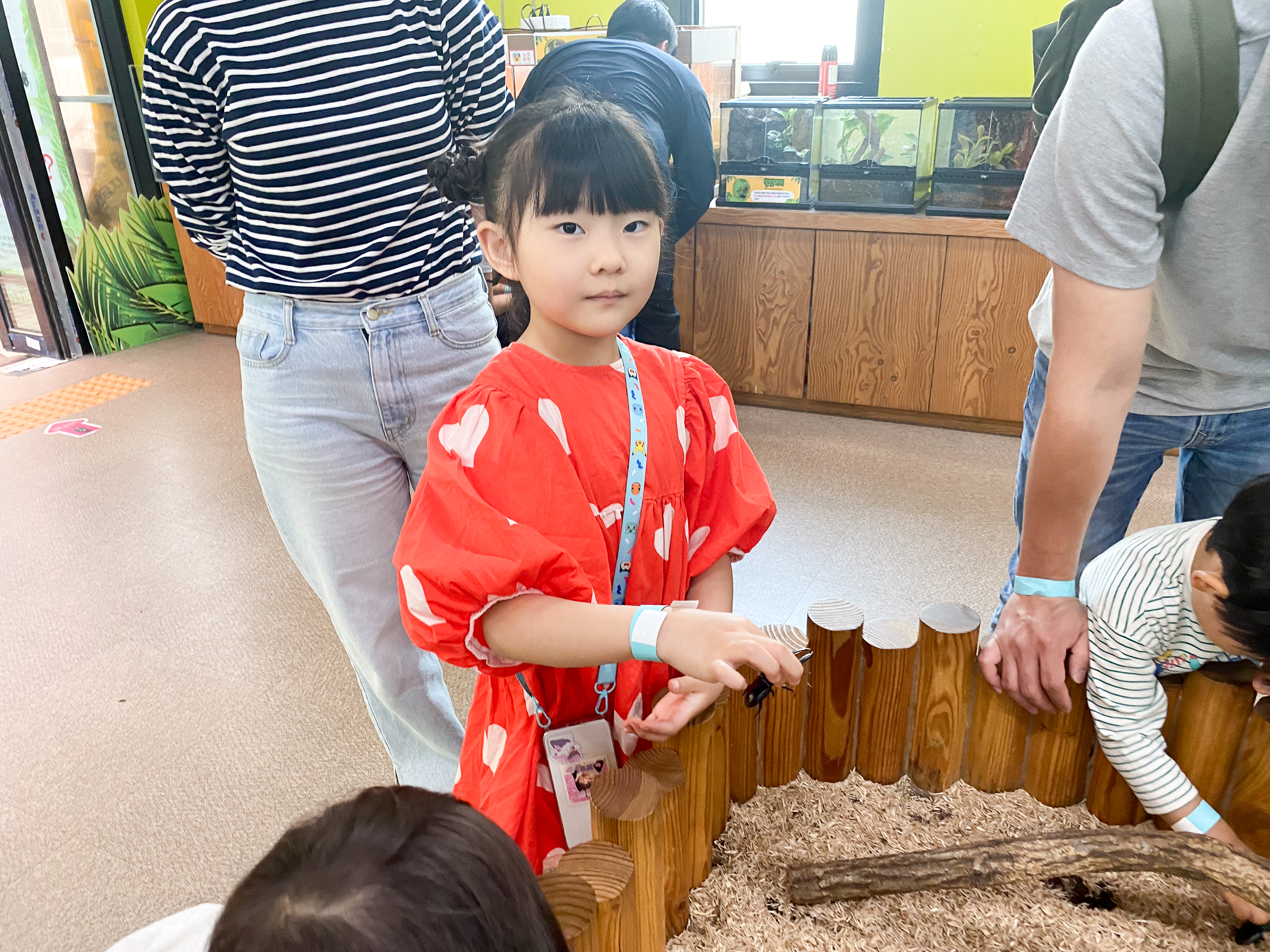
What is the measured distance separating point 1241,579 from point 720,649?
20.1 inches

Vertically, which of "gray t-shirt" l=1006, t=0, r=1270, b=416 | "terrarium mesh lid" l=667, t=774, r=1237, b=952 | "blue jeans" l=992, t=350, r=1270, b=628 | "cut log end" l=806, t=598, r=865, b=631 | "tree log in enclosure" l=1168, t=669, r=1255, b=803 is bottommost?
"terrarium mesh lid" l=667, t=774, r=1237, b=952

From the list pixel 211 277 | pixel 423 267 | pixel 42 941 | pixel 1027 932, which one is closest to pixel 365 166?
pixel 423 267

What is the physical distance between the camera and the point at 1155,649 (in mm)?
996

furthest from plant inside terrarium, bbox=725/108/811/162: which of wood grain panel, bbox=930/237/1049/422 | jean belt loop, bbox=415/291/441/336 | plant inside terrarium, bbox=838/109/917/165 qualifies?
jean belt loop, bbox=415/291/441/336

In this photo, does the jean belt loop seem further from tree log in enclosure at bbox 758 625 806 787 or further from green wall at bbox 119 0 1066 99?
green wall at bbox 119 0 1066 99

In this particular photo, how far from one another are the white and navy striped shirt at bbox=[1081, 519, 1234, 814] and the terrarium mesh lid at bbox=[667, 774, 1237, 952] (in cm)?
11

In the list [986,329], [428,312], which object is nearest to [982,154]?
[986,329]

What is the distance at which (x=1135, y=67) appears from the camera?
35.0 inches

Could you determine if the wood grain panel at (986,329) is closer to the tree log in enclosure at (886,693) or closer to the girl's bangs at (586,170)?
the tree log in enclosure at (886,693)

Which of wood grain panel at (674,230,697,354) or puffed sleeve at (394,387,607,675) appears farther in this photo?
wood grain panel at (674,230,697,354)

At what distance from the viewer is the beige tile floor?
1598mm

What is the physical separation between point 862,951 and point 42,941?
125 centimetres

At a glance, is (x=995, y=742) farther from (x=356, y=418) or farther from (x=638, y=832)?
(x=356, y=418)

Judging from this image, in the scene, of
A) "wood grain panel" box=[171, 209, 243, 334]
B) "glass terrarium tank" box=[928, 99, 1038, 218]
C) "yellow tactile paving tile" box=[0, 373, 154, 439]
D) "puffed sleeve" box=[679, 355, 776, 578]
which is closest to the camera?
"puffed sleeve" box=[679, 355, 776, 578]
